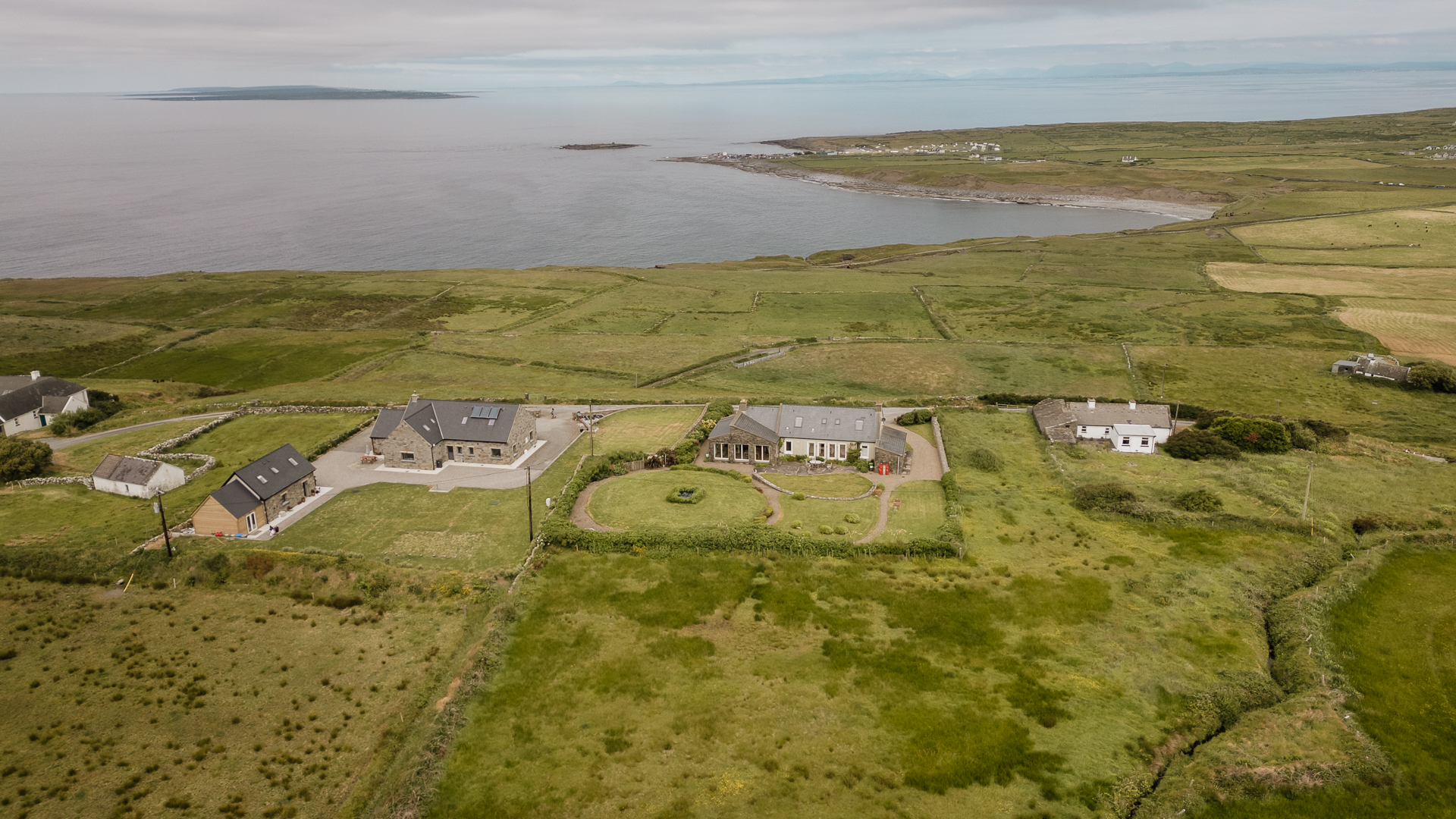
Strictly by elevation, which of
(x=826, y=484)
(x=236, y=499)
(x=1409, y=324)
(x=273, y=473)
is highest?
(x=1409, y=324)

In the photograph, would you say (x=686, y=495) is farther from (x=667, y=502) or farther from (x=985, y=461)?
(x=985, y=461)

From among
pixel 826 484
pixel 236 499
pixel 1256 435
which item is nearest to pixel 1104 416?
pixel 1256 435

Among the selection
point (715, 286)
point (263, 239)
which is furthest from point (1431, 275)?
point (263, 239)

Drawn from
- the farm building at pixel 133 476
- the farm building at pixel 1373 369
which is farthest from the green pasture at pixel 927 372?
the farm building at pixel 133 476

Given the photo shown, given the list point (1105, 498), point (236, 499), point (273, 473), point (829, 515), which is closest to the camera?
point (236, 499)

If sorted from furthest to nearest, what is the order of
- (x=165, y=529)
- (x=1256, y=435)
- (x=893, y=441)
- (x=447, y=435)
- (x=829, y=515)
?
(x=1256, y=435), (x=447, y=435), (x=893, y=441), (x=829, y=515), (x=165, y=529)

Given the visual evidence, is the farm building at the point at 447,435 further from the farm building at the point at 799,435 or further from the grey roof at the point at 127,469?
the farm building at the point at 799,435

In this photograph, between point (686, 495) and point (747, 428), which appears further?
point (747, 428)

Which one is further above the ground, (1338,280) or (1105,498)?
(1338,280)
